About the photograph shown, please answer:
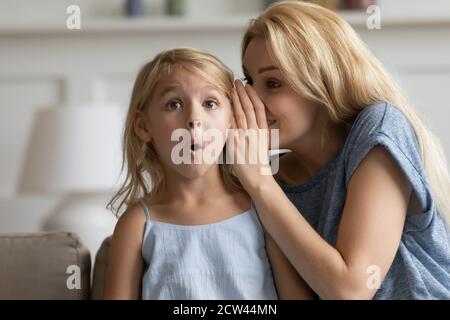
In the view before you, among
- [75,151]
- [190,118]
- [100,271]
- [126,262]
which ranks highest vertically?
[190,118]

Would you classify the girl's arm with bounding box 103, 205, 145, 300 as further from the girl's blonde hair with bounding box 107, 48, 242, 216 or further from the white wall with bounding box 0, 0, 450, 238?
the white wall with bounding box 0, 0, 450, 238

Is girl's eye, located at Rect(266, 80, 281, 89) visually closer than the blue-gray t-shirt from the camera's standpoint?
No

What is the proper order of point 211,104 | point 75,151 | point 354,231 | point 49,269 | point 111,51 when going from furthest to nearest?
1. point 111,51
2. point 75,151
3. point 49,269
4. point 211,104
5. point 354,231

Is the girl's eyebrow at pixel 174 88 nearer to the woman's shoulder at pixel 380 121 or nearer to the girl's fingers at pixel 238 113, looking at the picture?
the girl's fingers at pixel 238 113

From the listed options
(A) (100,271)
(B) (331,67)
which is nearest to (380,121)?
(B) (331,67)

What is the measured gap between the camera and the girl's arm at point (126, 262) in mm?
1345

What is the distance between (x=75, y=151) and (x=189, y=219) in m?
1.55

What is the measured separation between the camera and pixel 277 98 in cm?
150

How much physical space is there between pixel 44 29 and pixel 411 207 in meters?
2.26

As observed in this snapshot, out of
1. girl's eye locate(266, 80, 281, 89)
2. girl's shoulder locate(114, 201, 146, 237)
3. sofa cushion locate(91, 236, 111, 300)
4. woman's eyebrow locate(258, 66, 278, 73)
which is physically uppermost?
woman's eyebrow locate(258, 66, 278, 73)

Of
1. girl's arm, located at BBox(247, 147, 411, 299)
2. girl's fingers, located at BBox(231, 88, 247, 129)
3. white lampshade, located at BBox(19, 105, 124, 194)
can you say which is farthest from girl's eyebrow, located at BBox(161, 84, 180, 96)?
white lampshade, located at BBox(19, 105, 124, 194)

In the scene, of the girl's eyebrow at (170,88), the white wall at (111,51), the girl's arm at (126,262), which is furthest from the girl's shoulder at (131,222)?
the white wall at (111,51)

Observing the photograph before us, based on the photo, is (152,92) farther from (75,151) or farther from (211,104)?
(75,151)

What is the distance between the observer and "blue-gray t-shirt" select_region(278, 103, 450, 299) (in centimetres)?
137
